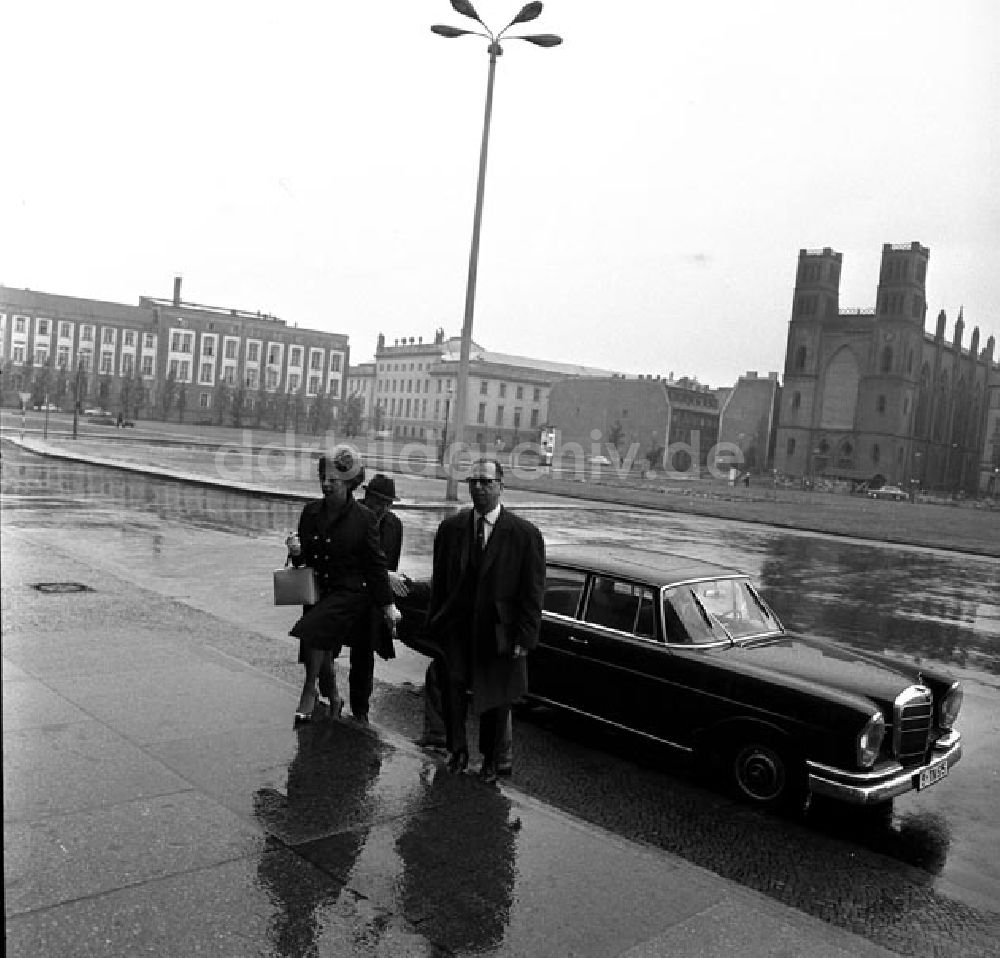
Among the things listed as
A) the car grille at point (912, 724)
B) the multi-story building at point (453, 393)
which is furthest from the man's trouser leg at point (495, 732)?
the multi-story building at point (453, 393)

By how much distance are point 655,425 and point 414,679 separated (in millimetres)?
117636

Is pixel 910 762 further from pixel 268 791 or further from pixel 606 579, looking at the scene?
pixel 268 791

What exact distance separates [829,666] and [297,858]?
11.4 feet

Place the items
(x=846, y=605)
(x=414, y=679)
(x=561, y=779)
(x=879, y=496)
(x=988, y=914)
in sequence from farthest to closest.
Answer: (x=879, y=496)
(x=846, y=605)
(x=414, y=679)
(x=561, y=779)
(x=988, y=914)

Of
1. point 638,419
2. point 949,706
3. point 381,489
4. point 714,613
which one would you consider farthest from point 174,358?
point 949,706

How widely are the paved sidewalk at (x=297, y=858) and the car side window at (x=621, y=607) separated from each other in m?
1.63

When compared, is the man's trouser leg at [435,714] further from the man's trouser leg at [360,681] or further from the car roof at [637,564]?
the car roof at [637,564]

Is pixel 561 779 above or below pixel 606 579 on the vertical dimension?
below

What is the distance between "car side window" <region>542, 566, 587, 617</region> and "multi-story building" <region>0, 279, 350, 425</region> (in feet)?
353

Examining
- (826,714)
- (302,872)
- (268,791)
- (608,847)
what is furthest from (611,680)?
(302,872)

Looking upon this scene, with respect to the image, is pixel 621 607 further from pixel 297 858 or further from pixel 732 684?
pixel 297 858

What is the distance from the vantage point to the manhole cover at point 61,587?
10.6 metres

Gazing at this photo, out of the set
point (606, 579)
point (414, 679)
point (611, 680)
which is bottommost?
point (414, 679)

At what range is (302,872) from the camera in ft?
13.5
